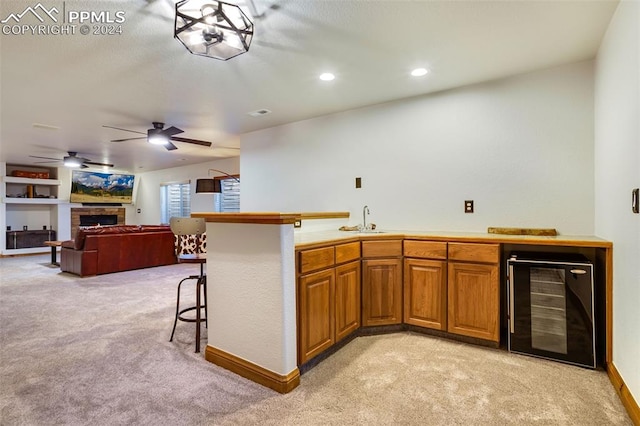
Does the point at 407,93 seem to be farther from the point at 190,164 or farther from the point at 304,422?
the point at 190,164

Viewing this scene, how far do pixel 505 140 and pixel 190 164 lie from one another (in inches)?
310

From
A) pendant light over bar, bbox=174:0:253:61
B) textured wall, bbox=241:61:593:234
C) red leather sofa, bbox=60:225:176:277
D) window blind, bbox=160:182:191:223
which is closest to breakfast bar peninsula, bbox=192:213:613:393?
textured wall, bbox=241:61:593:234

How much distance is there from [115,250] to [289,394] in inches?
209

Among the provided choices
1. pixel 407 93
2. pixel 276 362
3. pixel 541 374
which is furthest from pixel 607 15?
pixel 276 362

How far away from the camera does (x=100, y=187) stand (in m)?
9.74

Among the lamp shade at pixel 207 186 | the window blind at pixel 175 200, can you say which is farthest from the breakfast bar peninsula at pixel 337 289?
the window blind at pixel 175 200

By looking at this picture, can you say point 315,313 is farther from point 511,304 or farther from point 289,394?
point 511,304

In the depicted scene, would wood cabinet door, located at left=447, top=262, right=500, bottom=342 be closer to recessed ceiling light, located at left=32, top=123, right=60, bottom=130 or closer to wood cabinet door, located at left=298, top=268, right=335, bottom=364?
wood cabinet door, located at left=298, top=268, right=335, bottom=364

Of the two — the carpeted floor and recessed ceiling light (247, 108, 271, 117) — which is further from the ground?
recessed ceiling light (247, 108, 271, 117)

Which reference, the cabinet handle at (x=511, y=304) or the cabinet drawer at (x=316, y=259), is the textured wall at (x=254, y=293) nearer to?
the cabinet drawer at (x=316, y=259)

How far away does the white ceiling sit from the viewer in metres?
2.13

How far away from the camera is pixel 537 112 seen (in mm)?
3043

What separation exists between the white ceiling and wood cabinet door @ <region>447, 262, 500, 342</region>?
6.01 feet

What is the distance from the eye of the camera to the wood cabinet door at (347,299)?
2633 millimetres
